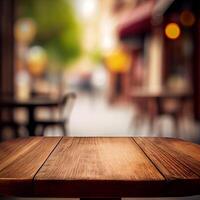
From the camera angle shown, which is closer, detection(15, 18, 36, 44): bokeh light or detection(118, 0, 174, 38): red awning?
detection(118, 0, 174, 38): red awning

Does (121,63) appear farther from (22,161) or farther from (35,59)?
(22,161)

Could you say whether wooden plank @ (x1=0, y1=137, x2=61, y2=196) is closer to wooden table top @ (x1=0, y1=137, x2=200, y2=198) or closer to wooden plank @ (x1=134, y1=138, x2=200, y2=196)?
wooden table top @ (x1=0, y1=137, x2=200, y2=198)

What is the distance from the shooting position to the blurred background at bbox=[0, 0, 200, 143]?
293 inches

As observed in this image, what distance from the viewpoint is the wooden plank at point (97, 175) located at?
1164 mm

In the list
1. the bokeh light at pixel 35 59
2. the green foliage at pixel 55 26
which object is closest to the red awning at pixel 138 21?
the green foliage at pixel 55 26

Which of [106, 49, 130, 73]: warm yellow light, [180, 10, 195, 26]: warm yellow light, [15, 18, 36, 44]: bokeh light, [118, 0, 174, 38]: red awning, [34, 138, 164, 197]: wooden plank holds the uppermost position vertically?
[15, 18, 36, 44]: bokeh light

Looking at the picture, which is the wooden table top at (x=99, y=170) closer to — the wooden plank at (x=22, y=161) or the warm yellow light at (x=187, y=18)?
the wooden plank at (x=22, y=161)

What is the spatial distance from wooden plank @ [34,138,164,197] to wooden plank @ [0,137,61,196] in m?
0.03

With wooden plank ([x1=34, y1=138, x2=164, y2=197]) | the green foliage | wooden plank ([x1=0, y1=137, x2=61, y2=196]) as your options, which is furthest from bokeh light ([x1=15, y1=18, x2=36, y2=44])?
wooden plank ([x1=34, y1=138, x2=164, y2=197])

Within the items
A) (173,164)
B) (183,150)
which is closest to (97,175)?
(173,164)

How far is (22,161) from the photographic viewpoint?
143 cm

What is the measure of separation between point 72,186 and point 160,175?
10.8 inches

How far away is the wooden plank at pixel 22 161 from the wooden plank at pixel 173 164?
1.33 ft

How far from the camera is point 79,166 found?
135 cm
